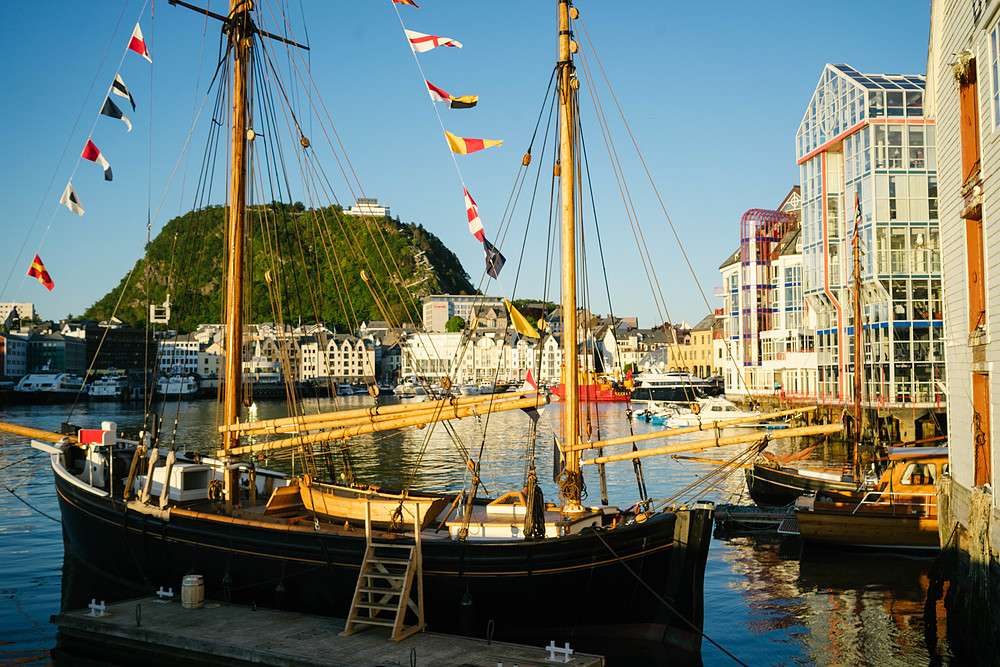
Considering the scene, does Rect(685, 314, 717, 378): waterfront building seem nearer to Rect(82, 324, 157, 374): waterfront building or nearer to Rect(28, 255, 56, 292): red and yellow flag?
Rect(82, 324, 157, 374): waterfront building

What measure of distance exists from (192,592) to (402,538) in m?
4.85

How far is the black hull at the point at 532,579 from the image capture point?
15914 millimetres

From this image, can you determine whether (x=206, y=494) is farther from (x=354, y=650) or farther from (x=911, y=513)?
(x=911, y=513)

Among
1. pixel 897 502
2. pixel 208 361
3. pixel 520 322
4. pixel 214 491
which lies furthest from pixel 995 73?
pixel 208 361

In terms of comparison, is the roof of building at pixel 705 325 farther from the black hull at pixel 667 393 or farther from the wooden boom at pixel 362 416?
the wooden boom at pixel 362 416

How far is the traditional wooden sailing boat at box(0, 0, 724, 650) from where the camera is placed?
16.0 meters

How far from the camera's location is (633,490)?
128ft

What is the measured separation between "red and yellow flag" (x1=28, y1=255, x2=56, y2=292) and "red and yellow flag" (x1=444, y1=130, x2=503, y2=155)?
13306 mm

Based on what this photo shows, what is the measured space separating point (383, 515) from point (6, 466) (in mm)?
37745

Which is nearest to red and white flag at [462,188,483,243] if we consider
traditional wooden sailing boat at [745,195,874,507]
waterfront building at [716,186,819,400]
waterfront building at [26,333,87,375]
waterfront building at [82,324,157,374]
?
traditional wooden sailing boat at [745,195,874,507]

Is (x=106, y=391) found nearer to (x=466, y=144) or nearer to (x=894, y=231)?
(x=894, y=231)

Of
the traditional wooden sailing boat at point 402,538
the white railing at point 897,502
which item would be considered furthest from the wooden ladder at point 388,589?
the white railing at point 897,502

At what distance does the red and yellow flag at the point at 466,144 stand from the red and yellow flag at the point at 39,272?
43.7ft

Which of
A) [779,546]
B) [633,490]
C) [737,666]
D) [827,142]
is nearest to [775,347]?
[827,142]
